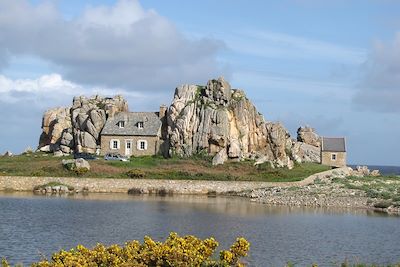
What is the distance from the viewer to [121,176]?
63.0 m

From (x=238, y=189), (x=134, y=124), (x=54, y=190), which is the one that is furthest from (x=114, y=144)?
(x=238, y=189)

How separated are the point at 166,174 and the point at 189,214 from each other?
19.7 meters

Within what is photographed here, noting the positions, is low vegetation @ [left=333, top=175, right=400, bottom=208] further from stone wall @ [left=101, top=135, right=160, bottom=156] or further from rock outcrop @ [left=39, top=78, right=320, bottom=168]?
stone wall @ [left=101, top=135, right=160, bottom=156]

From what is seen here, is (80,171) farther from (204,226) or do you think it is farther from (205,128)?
(204,226)

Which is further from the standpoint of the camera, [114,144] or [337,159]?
[337,159]

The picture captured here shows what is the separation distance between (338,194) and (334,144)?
27263mm

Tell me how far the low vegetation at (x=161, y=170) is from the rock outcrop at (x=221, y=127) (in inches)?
85.1

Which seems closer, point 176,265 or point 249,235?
point 176,265

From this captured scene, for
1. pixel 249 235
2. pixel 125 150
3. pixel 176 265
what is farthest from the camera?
pixel 125 150

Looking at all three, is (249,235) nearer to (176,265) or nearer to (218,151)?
(176,265)

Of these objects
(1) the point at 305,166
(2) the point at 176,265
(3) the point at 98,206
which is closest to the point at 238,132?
(1) the point at 305,166

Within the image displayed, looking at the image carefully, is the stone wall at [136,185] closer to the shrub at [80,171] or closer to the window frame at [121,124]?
the shrub at [80,171]

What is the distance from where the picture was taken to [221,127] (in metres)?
72.3

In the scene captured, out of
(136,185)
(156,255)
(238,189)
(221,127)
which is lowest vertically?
(156,255)
